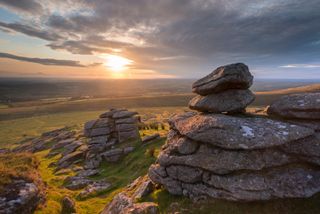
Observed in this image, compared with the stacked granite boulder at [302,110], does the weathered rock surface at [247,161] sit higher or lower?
lower

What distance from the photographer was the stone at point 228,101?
61.8 feet

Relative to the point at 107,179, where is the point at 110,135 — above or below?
above

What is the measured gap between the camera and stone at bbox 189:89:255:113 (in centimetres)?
1883

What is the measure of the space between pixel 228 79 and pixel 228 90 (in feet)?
5.69

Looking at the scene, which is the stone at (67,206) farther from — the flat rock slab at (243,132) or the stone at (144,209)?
the flat rock slab at (243,132)

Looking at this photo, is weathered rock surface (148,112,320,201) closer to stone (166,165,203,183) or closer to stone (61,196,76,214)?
stone (166,165,203,183)

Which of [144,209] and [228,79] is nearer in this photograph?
[144,209]

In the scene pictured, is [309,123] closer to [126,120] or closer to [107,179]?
[107,179]

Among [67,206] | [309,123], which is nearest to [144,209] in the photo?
[67,206]

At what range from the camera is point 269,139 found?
15.1 m

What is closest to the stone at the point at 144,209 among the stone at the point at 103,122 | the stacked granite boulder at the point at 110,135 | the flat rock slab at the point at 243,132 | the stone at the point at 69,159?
the flat rock slab at the point at 243,132

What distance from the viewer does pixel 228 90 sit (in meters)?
19.6

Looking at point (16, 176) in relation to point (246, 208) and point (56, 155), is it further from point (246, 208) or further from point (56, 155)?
point (56, 155)

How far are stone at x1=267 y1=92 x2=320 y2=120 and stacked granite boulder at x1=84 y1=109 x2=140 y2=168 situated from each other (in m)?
26.5
